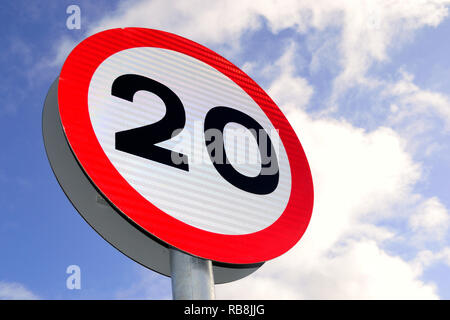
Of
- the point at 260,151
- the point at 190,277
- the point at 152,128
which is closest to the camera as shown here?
the point at 190,277

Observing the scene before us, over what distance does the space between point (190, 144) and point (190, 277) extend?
682mm

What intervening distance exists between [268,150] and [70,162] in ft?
3.55

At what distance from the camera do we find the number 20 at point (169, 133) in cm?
239

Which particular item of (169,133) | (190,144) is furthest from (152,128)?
(190,144)

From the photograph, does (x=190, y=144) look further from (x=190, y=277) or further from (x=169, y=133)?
(x=190, y=277)

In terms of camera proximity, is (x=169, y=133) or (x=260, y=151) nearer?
(x=169, y=133)

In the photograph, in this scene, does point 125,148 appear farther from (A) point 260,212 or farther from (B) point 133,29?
(B) point 133,29

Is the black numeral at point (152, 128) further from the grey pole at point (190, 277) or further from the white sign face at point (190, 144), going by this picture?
the grey pole at point (190, 277)

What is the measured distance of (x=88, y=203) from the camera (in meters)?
2.50

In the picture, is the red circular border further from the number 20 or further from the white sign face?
the number 20

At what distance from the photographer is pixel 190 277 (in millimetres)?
2182

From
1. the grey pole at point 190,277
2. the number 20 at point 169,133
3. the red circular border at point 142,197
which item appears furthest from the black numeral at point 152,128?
the grey pole at point 190,277

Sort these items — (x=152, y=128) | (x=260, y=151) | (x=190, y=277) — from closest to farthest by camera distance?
(x=190, y=277) → (x=152, y=128) → (x=260, y=151)
